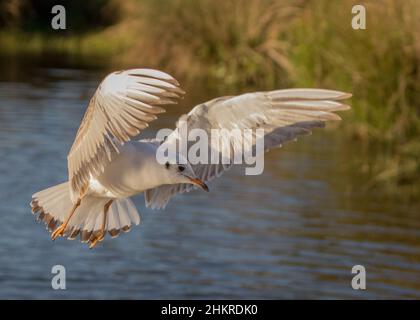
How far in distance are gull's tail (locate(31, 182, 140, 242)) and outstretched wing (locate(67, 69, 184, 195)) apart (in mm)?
746

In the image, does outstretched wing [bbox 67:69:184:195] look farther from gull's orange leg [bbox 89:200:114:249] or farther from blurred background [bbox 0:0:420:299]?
blurred background [bbox 0:0:420:299]

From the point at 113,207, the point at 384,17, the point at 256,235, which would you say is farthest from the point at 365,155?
the point at 113,207

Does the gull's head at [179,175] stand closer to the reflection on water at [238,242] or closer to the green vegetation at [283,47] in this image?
the reflection on water at [238,242]

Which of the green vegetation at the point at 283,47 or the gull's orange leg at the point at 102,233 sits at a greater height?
the green vegetation at the point at 283,47

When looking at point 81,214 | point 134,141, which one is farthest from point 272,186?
point 134,141

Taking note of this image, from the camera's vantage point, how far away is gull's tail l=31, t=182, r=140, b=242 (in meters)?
6.03

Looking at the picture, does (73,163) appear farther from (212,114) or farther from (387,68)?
(387,68)

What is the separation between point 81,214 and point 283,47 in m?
18.3

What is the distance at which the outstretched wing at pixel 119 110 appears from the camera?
4.65 meters

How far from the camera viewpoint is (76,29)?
117 feet

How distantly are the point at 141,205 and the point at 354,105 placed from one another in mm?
3511

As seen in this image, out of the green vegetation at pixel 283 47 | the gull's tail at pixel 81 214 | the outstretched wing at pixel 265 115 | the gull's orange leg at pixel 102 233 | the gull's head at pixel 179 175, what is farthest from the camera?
the green vegetation at pixel 283 47

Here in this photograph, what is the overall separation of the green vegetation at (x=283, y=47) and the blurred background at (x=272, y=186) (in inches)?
1.3

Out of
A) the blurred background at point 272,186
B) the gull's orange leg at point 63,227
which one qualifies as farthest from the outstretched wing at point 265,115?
the blurred background at point 272,186
